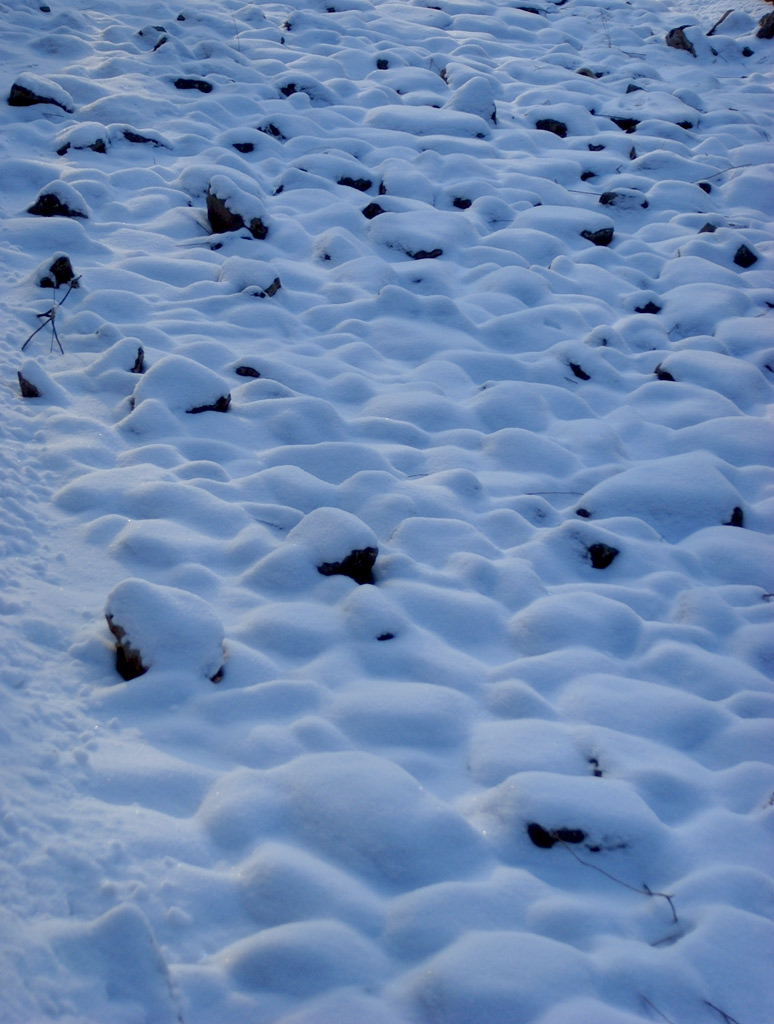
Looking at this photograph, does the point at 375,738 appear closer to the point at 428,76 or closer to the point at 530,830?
the point at 530,830

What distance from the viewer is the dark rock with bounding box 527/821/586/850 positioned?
5.65 ft

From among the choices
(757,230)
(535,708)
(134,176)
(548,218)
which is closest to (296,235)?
(134,176)

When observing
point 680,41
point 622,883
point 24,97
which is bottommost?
point 622,883

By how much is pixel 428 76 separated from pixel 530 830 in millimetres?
5552

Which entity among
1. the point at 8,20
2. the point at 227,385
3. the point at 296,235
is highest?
the point at 8,20

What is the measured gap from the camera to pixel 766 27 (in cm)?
689

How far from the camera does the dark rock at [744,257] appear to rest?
4.31 meters

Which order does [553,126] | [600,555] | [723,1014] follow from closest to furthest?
[723,1014] → [600,555] → [553,126]

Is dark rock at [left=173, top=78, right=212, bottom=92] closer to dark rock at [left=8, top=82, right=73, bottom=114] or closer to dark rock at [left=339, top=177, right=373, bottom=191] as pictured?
dark rock at [left=8, top=82, right=73, bottom=114]

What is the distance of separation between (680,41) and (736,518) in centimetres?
580

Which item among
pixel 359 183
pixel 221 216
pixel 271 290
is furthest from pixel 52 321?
pixel 359 183

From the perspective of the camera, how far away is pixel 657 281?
4.16 meters

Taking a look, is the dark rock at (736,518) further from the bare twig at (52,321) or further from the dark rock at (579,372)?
the bare twig at (52,321)

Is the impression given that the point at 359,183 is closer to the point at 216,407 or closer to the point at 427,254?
the point at 427,254
